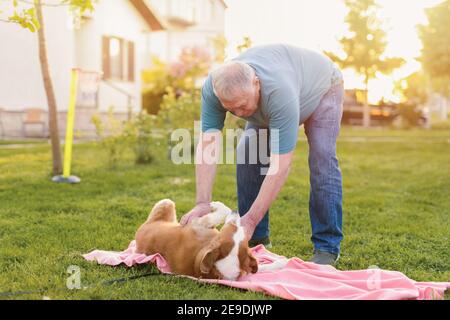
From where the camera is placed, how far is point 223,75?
3.38 meters

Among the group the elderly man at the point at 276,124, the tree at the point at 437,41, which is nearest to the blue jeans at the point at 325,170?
the elderly man at the point at 276,124

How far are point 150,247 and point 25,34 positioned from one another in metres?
Answer: 12.9

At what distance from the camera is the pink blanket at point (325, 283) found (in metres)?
3.46

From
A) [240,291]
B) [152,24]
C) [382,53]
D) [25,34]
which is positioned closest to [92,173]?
[240,291]

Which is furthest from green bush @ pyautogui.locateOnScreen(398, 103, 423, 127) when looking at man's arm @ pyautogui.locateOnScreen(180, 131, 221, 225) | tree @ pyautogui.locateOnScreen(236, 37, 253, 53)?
man's arm @ pyautogui.locateOnScreen(180, 131, 221, 225)

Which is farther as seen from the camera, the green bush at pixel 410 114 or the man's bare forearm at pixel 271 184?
the green bush at pixel 410 114

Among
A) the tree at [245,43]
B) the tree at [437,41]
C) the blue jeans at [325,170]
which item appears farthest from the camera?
the tree at [437,41]

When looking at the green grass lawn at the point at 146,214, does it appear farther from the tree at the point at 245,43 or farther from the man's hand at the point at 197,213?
the tree at the point at 245,43

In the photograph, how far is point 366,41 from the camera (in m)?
29.1

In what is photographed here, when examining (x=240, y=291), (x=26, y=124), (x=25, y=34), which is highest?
(x=25, y=34)

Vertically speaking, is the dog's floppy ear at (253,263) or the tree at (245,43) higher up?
the tree at (245,43)

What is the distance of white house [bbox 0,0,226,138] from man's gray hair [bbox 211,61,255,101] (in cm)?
1014

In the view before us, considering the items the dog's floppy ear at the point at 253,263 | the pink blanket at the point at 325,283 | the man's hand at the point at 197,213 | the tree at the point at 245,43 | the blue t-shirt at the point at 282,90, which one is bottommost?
the pink blanket at the point at 325,283

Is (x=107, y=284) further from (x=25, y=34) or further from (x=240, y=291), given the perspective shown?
(x=25, y=34)
